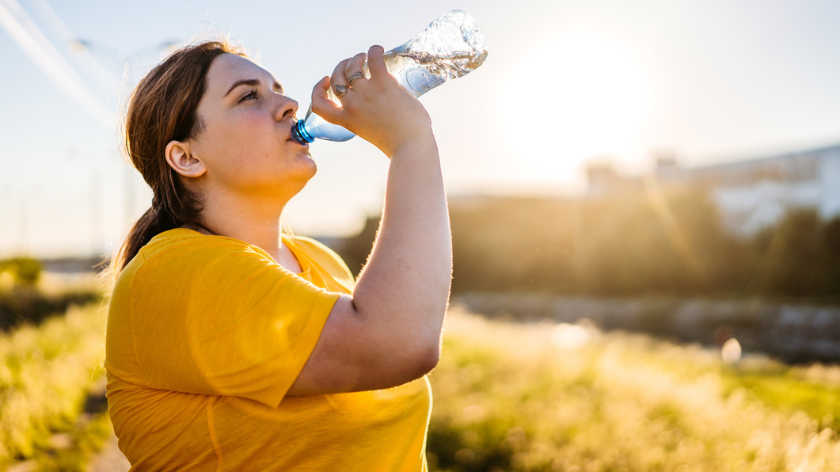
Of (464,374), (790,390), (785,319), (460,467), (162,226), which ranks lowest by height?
(785,319)

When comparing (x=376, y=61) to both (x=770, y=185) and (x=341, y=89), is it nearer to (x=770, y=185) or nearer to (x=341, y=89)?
(x=341, y=89)

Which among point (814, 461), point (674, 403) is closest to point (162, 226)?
point (814, 461)

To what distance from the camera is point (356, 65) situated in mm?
1449

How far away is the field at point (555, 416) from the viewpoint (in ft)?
15.7

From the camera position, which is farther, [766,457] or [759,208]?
[759,208]

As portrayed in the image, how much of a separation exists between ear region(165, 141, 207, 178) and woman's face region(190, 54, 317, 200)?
19 millimetres

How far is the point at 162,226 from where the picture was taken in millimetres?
1802

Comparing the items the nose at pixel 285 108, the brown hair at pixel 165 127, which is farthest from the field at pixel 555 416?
the nose at pixel 285 108

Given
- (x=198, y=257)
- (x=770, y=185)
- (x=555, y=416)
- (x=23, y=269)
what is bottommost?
(x=770, y=185)

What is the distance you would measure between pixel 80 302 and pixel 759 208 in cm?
2833

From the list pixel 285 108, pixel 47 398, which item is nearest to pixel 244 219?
pixel 285 108

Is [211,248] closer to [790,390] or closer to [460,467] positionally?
[460,467]

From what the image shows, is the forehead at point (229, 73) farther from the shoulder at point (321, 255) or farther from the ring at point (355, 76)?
the shoulder at point (321, 255)

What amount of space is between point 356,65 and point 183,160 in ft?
2.21
